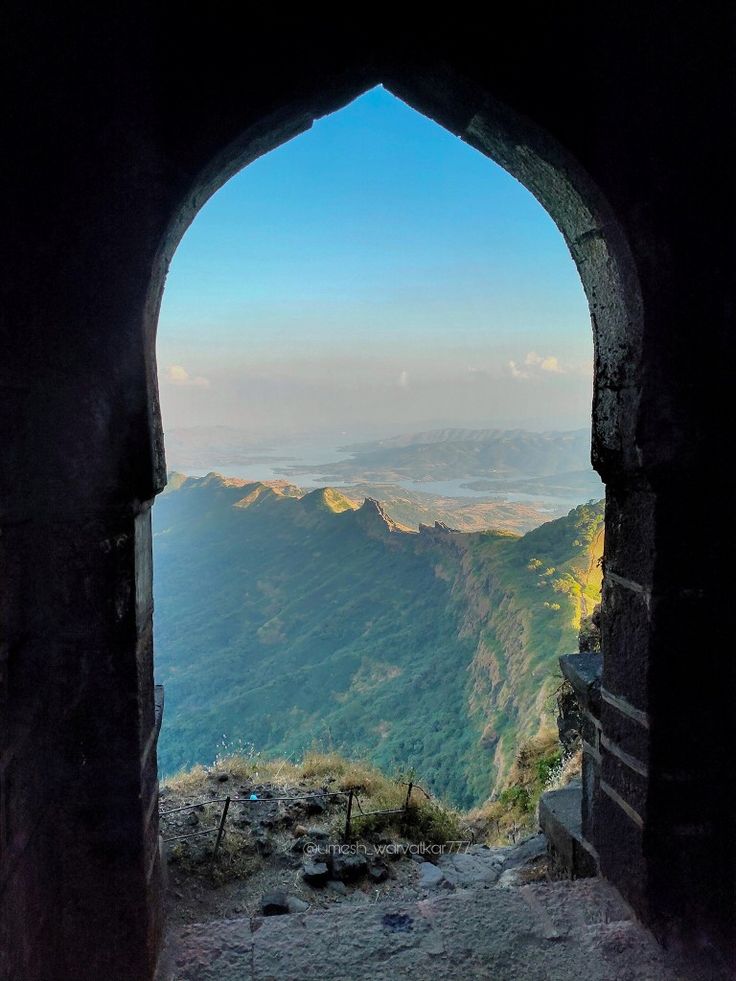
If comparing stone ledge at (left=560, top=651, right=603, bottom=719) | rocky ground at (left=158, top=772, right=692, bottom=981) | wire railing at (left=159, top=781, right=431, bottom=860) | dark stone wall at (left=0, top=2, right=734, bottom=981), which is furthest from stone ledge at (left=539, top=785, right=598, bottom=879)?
wire railing at (left=159, top=781, right=431, bottom=860)

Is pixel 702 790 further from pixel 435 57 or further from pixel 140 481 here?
pixel 435 57

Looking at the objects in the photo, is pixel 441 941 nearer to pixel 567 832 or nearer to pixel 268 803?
pixel 567 832

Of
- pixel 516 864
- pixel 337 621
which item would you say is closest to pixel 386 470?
pixel 337 621

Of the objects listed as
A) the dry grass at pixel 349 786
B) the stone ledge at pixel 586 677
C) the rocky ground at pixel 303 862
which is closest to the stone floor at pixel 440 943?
the stone ledge at pixel 586 677

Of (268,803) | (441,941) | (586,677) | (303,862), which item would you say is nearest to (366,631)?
(268,803)

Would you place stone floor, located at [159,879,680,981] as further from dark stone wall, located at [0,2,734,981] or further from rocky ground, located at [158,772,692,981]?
dark stone wall, located at [0,2,734,981]

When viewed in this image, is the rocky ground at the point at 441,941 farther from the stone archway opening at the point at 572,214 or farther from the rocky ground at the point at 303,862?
the stone archway opening at the point at 572,214
